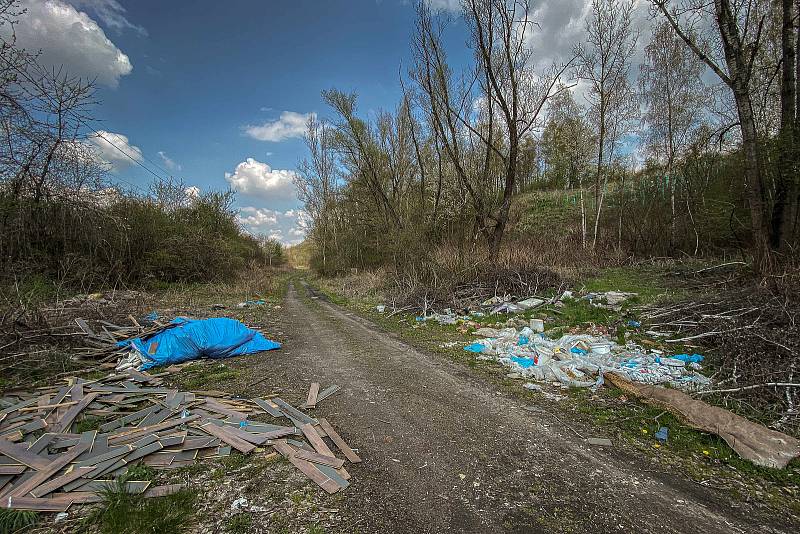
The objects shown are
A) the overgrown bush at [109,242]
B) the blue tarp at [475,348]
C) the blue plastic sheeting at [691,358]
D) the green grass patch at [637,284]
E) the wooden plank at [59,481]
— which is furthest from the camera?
the overgrown bush at [109,242]

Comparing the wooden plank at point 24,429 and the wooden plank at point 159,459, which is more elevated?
the wooden plank at point 24,429

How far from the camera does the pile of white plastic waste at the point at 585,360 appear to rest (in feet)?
14.5

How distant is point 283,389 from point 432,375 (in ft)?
6.99

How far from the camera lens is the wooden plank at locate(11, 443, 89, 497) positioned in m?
2.45

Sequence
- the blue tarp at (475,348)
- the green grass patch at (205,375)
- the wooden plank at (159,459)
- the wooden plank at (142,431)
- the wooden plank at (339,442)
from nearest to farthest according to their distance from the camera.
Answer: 1. the wooden plank at (159,459)
2. the wooden plank at (339,442)
3. the wooden plank at (142,431)
4. the green grass patch at (205,375)
5. the blue tarp at (475,348)

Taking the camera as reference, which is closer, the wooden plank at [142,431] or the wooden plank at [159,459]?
the wooden plank at [159,459]

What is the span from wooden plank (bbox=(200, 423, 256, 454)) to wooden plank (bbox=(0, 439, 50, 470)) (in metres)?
1.12

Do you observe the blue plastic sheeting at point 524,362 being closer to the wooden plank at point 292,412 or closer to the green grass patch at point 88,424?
the wooden plank at point 292,412

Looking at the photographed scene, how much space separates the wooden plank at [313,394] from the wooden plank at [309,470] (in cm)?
97

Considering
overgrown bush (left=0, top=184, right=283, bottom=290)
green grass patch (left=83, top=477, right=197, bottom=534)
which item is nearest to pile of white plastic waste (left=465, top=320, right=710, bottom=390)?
green grass patch (left=83, top=477, right=197, bottom=534)

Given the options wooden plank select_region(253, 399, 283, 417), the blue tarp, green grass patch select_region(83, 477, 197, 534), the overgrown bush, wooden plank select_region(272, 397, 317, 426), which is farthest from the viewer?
the overgrown bush

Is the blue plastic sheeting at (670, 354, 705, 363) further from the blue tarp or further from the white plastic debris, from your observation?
the blue tarp

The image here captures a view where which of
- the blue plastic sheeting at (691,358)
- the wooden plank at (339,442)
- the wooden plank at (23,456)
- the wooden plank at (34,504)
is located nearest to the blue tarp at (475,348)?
the blue plastic sheeting at (691,358)

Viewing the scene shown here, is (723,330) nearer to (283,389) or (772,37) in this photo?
(283,389)
